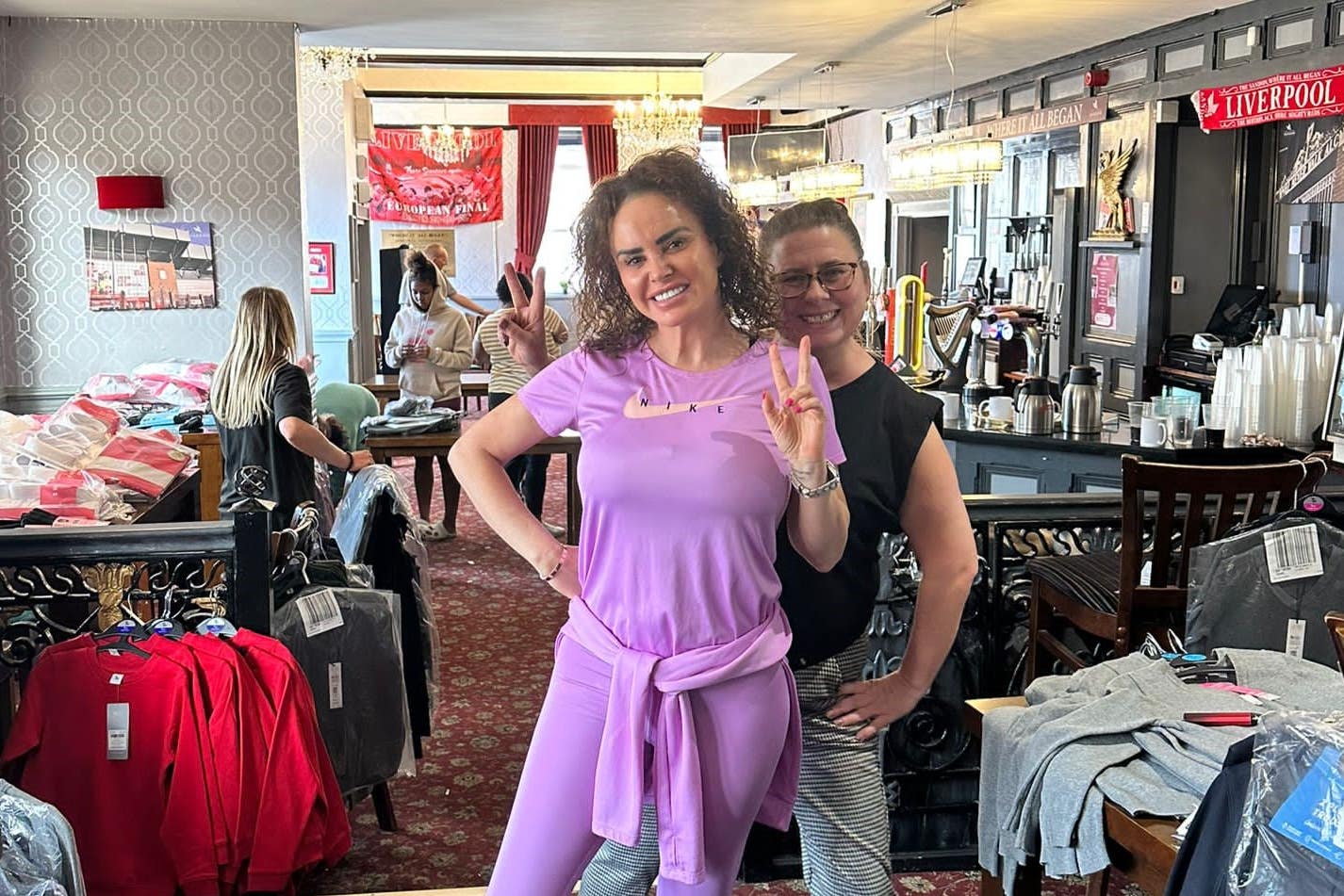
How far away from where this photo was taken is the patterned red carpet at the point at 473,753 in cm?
352

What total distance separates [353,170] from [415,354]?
3.98 meters

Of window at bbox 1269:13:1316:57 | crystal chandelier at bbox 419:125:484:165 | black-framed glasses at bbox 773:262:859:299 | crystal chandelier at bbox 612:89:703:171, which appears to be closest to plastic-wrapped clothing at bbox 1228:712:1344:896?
black-framed glasses at bbox 773:262:859:299

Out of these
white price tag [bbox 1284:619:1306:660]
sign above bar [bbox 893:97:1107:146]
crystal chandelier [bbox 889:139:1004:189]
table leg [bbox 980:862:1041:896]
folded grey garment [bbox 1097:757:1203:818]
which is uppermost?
sign above bar [bbox 893:97:1107:146]

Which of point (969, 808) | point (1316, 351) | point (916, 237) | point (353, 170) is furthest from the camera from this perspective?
point (916, 237)

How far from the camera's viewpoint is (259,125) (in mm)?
7703

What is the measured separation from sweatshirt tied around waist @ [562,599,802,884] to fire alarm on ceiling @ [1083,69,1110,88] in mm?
8036

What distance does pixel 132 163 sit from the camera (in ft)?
25.1

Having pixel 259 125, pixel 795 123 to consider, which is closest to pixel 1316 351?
pixel 259 125

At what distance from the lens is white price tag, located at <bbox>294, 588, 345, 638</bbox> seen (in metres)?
3.26

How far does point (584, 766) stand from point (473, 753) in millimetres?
2736

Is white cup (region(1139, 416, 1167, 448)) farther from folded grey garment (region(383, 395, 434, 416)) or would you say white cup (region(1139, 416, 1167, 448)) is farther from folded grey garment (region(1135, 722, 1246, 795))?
folded grey garment (region(383, 395, 434, 416))

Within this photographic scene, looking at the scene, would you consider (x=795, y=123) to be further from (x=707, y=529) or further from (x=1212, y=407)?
(x=707, y=529)

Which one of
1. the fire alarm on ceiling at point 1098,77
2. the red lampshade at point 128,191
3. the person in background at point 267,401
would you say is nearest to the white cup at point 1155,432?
the person in background at point 267,401

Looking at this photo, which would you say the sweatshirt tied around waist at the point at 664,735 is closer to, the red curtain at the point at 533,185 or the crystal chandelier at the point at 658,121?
the crystal chandelier at the point at 658,121
